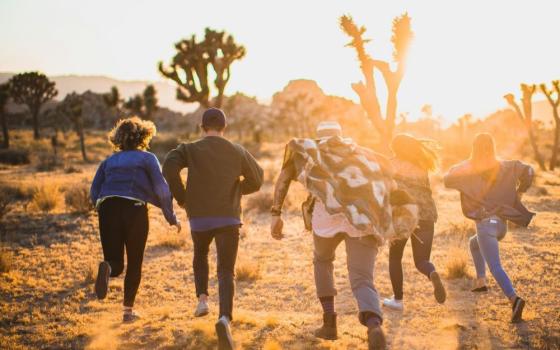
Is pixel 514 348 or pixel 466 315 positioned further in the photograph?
pixel 466 315

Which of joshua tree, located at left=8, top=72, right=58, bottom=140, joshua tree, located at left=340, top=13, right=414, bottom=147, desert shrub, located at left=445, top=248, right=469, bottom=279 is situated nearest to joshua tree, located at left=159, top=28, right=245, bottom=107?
joshua tree, located at left=340, top=13, right=414, bottom=147

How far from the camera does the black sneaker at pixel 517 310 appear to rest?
456 cm

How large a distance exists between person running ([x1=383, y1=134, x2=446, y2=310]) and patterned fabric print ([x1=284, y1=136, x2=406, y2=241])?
4.15ft

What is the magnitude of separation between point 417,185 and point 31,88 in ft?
168

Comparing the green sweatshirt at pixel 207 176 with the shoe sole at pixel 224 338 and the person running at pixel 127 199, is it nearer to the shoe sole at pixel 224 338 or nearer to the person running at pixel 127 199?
the person running at pixel 127 199

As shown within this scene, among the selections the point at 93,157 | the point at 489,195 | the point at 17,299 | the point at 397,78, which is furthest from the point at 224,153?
the point at 93,157

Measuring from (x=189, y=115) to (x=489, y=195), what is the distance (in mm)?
100700

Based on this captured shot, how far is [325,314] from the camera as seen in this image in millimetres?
3975

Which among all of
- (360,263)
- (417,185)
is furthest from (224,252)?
(417,185)

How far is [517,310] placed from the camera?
15.0ft

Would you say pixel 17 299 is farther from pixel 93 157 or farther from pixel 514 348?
pixel 93 157

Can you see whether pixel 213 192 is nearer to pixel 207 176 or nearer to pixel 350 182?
pixel 207 176

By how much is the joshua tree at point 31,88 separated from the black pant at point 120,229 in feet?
162

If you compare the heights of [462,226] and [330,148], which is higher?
[330,148]
